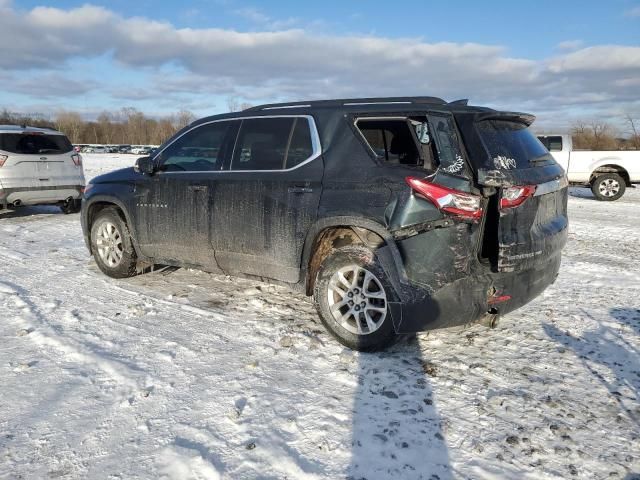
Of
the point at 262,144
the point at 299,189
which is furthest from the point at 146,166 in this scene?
the point at 299,189

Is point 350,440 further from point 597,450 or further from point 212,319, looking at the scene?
point 212,319

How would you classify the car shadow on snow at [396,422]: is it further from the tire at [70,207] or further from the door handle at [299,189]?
the tire at [70,207]

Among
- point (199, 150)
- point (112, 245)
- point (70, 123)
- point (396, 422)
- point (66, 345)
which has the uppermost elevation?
point (70, 123)

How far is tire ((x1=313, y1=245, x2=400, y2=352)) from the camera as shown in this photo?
3564 millimetres

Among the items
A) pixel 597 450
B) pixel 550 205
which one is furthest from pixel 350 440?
pixel 550 205

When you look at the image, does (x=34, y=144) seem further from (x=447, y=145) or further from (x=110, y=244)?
(x=447, y=145)

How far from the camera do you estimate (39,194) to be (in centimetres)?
927

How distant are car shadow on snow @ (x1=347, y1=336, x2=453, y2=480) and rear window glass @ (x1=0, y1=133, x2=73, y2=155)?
8369 mm

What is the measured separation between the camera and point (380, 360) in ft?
11.8

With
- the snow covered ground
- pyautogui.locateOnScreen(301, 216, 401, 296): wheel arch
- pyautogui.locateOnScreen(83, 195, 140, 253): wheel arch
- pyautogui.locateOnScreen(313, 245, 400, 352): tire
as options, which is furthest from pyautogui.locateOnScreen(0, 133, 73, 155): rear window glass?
pyautogui.locateOnScreen(313, 245, 400, 352): tire

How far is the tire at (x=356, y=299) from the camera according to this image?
356cm

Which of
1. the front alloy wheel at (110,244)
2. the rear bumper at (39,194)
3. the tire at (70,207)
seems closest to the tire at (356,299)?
the front alloy wheel at (110,244)

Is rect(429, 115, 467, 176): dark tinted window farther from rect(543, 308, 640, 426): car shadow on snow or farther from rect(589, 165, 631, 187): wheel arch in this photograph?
rect(589, 165, 631, 187): wheel arch

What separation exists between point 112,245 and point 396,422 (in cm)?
411
